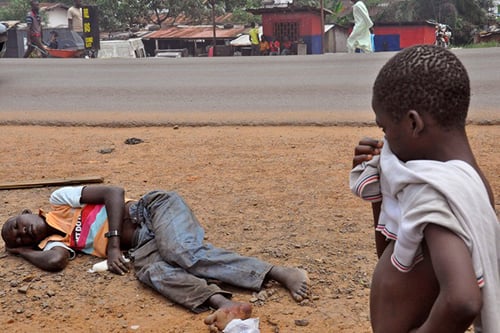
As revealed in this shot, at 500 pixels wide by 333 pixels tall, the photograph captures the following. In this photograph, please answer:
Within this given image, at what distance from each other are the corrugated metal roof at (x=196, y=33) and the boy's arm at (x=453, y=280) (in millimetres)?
28380

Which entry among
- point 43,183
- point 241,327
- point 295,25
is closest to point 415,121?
point 241,327

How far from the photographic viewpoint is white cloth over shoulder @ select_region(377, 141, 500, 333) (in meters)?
1.41

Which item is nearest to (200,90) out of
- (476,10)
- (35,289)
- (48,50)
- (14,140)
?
(14,140)

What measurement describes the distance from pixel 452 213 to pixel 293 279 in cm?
172

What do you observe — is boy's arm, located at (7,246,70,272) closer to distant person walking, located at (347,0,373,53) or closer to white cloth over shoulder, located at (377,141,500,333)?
white cloth over shoulder, located at (377,141,500,333)

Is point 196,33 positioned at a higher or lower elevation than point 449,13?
lower

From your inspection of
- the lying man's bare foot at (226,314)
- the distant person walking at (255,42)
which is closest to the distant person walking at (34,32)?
the distant person walking at (255,42)

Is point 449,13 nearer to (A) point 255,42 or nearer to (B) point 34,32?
(A) point 255,42

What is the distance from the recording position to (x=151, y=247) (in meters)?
3.53

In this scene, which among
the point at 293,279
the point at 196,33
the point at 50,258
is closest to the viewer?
the point at 293,279

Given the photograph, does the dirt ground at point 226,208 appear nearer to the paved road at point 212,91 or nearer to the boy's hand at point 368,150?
the paved road at point 212,91

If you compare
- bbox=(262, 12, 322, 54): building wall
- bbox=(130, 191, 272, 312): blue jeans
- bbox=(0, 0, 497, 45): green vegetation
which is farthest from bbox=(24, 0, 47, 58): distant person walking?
bbox=(130, 191, 272, 312): blue jeans

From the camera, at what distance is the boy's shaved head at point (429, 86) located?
4.87 feet

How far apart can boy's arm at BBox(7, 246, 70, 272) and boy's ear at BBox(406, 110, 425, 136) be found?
97.3 inches
